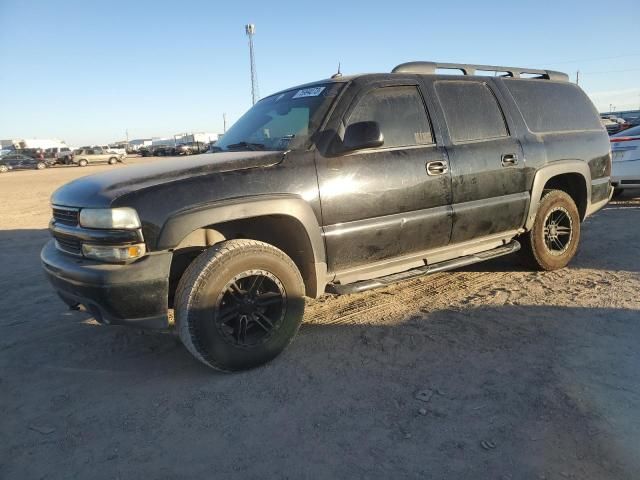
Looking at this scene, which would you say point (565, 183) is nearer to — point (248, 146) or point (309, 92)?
point (309, 92)

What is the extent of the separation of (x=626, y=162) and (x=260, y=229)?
8.01 m

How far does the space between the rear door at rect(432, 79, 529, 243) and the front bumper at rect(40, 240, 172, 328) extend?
8.02 feet

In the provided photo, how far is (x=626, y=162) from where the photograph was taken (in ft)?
28.1

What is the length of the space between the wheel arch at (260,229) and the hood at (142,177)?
28cm

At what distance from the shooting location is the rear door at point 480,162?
4.02 meters

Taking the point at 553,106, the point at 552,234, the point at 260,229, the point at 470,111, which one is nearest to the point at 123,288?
the point at 260,229

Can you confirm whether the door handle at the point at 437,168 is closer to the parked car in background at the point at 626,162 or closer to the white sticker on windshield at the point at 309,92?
the white sticker on windshield at the point at 309,92

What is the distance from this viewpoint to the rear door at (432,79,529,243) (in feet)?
13.2

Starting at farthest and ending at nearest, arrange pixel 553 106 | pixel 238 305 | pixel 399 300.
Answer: pixel 553 106
pixel 399 300
pixel 238 305

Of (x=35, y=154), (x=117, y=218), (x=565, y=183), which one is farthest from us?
(x=35, y=154)

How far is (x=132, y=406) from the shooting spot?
2.81 metres

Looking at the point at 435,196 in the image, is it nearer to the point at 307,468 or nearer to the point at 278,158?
the point at 278,158

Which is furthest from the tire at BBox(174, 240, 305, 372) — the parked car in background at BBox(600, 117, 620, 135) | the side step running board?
the parked car in background at BBox(600, 117, 620, 135)

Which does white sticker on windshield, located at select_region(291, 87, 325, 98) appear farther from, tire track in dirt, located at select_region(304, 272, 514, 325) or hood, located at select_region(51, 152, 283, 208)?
tire track in dirt, located at select_region(304, 272, 514, 325)
